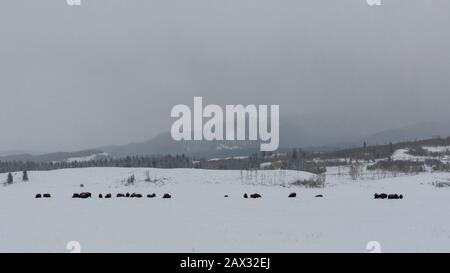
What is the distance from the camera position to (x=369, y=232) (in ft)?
63.3

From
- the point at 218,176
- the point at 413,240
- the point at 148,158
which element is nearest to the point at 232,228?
the point at 413,240
